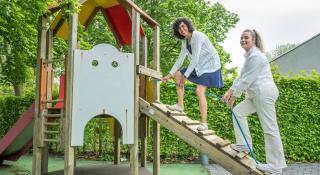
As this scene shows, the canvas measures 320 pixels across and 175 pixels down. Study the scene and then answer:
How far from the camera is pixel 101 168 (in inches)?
253

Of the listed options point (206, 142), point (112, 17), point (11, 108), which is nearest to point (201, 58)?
point (206, 142)

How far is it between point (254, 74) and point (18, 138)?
4.87m

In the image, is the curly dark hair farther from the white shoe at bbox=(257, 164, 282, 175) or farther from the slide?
the slide

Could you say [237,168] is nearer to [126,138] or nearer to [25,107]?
[126,138]

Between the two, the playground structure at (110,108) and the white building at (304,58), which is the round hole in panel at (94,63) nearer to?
the playground structure at (110,108)

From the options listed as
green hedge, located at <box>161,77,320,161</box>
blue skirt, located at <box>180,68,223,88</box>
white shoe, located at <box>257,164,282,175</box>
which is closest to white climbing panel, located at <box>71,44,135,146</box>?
blue skirt, located at <box>180,68,223,88</box>

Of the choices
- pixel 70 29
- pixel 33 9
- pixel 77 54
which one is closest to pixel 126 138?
pixel 77 54

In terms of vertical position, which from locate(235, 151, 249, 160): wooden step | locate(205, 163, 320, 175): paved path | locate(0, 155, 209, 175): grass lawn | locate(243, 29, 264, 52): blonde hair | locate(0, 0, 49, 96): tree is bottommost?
locate(205, 163, 320, 175): paved path

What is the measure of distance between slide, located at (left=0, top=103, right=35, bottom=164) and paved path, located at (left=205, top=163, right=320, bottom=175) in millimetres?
3919

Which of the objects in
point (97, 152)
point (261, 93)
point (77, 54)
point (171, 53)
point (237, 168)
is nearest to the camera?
point (261, 93)

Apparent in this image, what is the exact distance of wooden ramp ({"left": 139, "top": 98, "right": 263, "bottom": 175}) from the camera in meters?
4.32

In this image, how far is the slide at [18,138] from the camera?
21.0 feet

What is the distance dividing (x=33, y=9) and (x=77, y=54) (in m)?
1.71

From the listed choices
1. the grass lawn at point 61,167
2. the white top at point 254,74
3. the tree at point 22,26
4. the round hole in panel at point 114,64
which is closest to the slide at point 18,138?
the grass lawn at point 61,167
